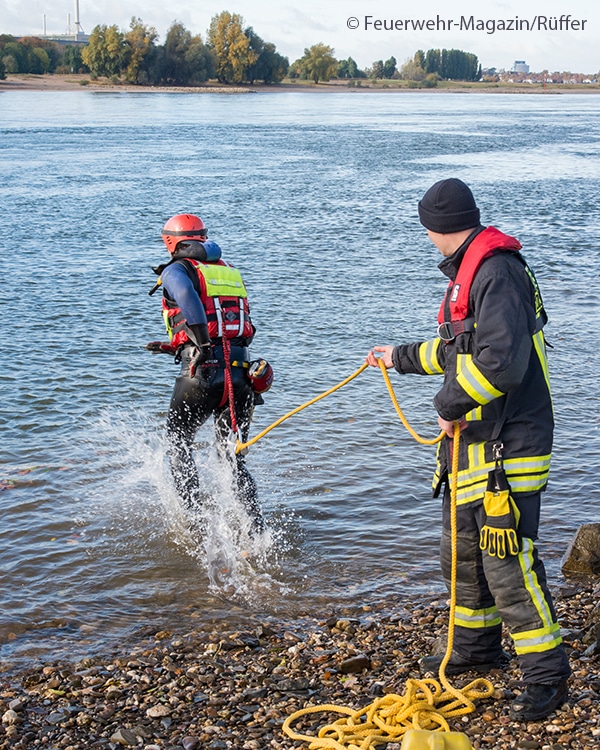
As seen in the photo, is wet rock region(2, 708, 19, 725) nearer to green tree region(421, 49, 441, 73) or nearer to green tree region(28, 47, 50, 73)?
green tree region(28, 47, 50, 73)

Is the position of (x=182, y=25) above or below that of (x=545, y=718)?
above

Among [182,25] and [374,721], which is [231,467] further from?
[182,25]

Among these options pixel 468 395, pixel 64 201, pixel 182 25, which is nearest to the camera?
pixel 468 395

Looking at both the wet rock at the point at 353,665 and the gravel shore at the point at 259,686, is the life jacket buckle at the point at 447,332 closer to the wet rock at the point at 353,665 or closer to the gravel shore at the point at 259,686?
the gravel shore at the point at 259,686

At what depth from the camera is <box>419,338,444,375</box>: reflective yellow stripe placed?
4.56 meters

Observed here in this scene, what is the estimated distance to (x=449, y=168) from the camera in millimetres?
33562

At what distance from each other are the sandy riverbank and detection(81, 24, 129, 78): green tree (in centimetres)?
208

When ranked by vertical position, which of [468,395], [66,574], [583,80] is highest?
[583,80]

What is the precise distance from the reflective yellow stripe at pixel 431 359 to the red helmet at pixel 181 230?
2.44 m

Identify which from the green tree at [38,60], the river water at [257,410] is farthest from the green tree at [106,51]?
the river water at [257,410]

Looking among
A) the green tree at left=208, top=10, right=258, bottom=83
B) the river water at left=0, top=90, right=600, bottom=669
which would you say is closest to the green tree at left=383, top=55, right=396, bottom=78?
the green tree at left=208, top=10, right=258, bottom=83

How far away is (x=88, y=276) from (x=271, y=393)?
22.9 ft

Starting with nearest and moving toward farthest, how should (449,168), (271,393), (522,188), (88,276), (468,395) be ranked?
(468,395) < (271,393) < (88,276) < (522,188) < (449,168)

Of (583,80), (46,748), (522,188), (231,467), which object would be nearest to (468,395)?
(46,748)
